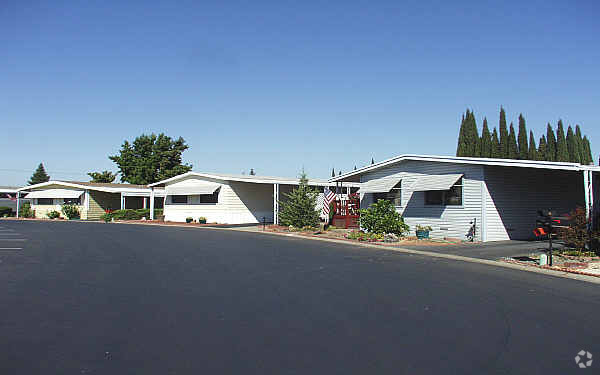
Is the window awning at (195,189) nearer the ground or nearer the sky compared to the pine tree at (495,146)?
nearer the ground

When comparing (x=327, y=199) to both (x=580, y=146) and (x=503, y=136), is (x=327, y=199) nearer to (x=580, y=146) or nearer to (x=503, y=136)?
(x=503, y=136)

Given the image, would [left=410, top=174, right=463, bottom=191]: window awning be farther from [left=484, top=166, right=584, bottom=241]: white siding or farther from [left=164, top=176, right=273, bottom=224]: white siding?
[left=164, top=176, right=273, bottom=224]: white siding

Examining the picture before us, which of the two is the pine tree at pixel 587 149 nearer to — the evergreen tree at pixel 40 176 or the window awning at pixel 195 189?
the window awning at pixel 195 189

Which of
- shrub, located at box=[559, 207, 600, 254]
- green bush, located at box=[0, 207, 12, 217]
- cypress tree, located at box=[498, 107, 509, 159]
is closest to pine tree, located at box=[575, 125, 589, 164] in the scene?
cypress tree, located at box=[498, 107, 509, 159]

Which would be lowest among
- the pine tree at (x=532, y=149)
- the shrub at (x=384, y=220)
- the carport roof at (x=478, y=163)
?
the shrub at (x=384, y=220)

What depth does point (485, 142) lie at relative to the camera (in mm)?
45969

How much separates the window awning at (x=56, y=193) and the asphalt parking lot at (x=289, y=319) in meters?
28.2

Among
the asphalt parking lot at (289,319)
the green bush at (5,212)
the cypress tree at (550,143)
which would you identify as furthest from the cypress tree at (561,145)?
the green bush at (5,212)

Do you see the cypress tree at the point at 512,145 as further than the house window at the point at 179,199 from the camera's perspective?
Yes

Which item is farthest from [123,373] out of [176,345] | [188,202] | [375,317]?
[188,202]

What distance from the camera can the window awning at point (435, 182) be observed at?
17164mm

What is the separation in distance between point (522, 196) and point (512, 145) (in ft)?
98.2

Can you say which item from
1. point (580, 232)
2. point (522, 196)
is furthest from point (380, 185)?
point (580, 232)

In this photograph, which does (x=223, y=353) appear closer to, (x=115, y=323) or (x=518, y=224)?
(x=115, y=323)
